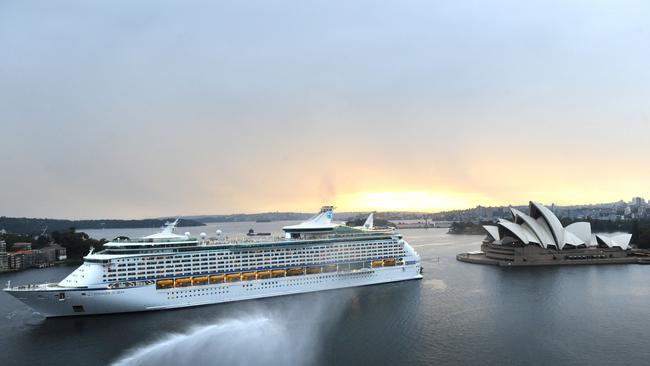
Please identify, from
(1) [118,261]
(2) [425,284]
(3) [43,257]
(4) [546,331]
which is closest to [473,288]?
(2) [425,284]

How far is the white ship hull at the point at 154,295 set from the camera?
1024 inches

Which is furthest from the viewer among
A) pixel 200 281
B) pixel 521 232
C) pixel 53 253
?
pixel 53 253

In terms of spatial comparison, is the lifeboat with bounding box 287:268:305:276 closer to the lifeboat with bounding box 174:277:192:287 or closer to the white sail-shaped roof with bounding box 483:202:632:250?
the lifeboat with bounding box 174:277:192:287

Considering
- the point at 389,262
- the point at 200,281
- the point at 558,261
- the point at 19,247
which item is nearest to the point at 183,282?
the point at 200,281

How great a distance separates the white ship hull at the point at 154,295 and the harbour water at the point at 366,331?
22.9 inches

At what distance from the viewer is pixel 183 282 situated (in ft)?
95.9

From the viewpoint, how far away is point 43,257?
55156 millimetres

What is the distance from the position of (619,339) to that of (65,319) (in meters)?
28.9

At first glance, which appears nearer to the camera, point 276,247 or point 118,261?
point 118,261

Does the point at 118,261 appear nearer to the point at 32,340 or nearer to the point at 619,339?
the point at 32,340

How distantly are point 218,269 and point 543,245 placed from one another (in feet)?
122

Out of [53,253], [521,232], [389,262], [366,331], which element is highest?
[521,232]

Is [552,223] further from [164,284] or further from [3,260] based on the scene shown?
[3,260]

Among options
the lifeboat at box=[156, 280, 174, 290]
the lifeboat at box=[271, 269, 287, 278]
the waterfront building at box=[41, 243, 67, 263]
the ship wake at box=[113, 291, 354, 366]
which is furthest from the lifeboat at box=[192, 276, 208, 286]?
the waterfront building at box=[41, 243, 67, 263]
